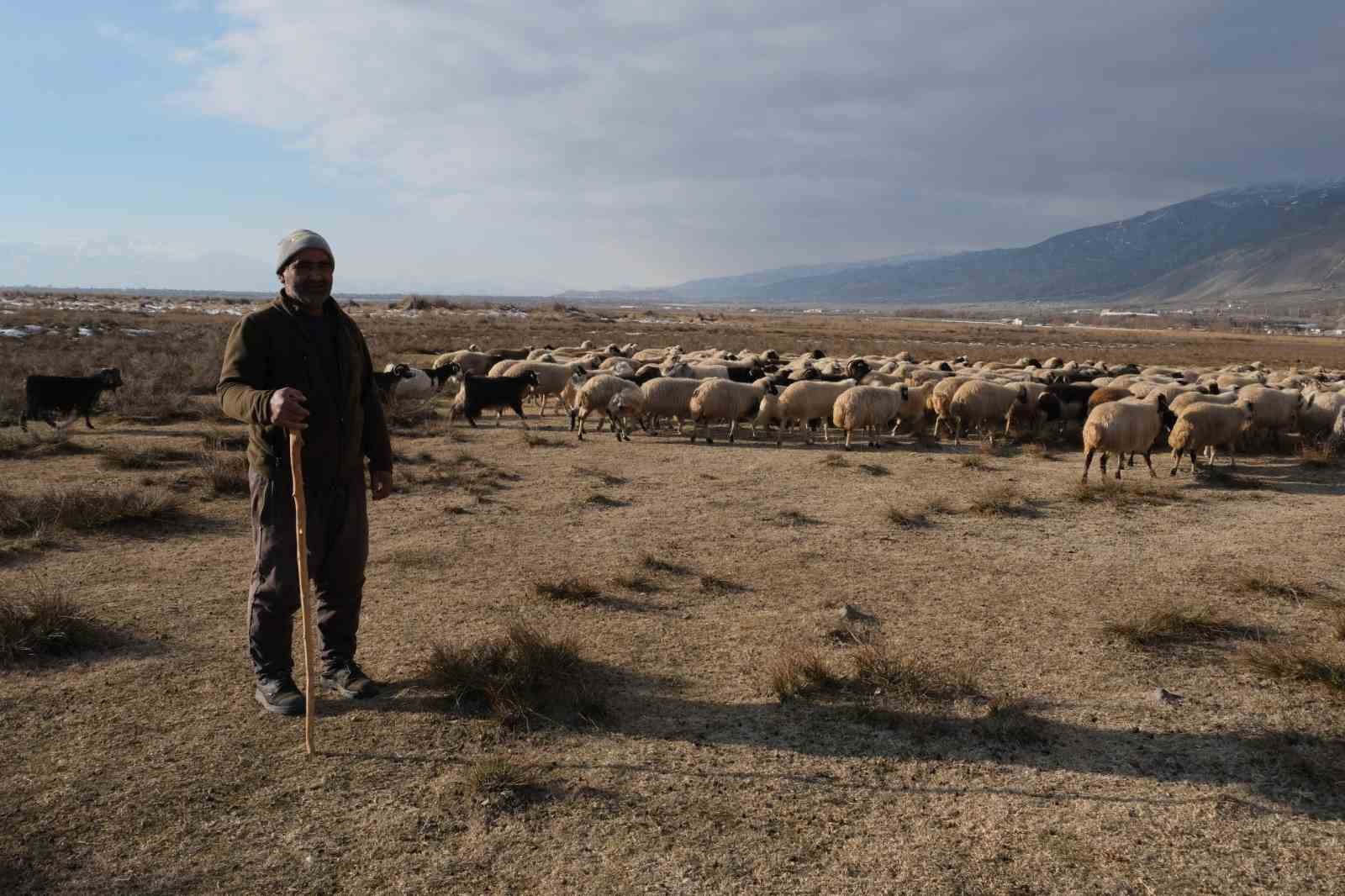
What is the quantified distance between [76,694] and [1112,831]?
6.01 m

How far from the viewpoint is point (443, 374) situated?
21500mm

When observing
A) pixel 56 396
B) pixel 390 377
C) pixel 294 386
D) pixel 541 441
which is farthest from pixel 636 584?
pixel 56 396

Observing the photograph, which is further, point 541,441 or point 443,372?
point 443,372

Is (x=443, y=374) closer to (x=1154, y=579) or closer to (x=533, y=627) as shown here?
(x=533, y=627)

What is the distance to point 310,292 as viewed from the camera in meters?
4.35

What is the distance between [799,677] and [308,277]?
3.92 metres

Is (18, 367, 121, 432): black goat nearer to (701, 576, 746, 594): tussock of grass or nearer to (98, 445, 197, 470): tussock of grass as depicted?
(98, 445, 197, 470): tussock of grass

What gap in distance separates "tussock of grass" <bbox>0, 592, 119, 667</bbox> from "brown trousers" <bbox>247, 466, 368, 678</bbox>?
5.77 ft

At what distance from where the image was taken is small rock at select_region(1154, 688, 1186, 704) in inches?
195

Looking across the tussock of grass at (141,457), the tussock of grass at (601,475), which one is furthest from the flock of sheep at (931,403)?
the tussock of grass at (141,457)

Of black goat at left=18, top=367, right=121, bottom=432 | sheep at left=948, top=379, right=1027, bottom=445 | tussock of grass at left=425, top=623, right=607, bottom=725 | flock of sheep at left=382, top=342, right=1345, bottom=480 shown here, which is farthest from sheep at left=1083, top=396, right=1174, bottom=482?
black goat at left=18, top=367, right=121, bottom=432

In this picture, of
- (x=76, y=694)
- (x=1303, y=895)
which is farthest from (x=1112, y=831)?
(x=76, y=694)

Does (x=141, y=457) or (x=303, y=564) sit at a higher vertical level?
(x=303, y=564)

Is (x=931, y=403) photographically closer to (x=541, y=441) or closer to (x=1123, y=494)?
(x=1123, y=494)
